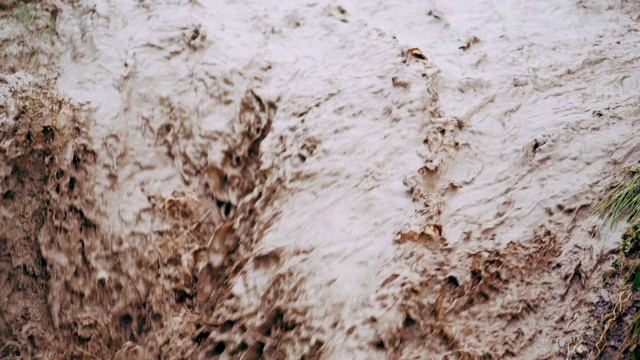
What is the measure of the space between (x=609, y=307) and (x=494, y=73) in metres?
1.56

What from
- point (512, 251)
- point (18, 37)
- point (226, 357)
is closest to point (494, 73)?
point (512, 251)

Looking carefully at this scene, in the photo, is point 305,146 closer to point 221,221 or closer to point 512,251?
point 221,221

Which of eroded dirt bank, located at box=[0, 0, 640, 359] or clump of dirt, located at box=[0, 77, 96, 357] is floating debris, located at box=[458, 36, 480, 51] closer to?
eroded dirt bank, located at box=[0, 0, 640, 359]

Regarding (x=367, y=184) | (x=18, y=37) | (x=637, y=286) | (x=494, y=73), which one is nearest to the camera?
(x=637, y=286)

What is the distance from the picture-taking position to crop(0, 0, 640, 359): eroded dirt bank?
2018 millimetres

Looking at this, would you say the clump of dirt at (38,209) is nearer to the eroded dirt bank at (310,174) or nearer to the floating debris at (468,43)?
the eroded dirt bank at (310,174)

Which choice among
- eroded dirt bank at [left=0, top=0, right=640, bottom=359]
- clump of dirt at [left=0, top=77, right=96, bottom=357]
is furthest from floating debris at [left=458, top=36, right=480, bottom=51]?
clump of dirt at [left=0, top=77, right=96, bottom=357]

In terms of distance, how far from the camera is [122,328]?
8.93 feet

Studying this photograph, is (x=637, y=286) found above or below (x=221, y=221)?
above

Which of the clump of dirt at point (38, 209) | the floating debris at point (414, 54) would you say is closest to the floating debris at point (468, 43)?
the floating debris at point (414, 54)

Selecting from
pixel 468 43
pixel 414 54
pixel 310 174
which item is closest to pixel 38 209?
pixel 310 174

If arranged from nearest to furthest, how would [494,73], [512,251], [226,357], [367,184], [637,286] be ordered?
1. [637,286]
2. [512,251]
3. [226,357]
4. [367,184]
5. [494,73]

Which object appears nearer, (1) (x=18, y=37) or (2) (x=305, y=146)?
(2) (x=305, y=146)

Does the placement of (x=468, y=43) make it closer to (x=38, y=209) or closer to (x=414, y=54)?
(x=414, y=54)
